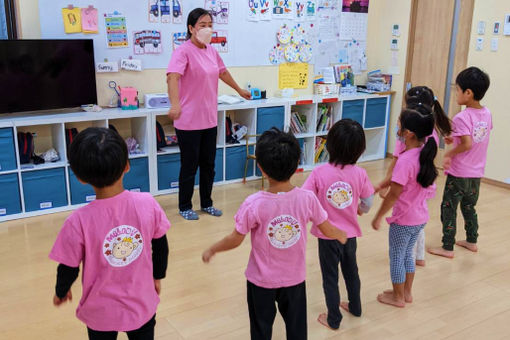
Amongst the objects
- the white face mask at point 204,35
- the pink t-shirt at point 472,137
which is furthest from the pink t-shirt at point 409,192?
the white face mask at point 204,35

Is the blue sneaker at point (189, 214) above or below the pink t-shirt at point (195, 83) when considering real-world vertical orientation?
below

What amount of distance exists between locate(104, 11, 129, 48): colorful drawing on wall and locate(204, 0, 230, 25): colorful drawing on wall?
0.81m

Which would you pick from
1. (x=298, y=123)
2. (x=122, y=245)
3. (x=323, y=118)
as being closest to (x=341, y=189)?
(x=122, y=245)

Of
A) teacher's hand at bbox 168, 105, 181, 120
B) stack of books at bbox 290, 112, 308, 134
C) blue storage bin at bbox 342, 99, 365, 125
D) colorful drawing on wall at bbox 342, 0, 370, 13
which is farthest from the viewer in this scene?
colorful drawing on wall at bbox 342, 0, 370, 13

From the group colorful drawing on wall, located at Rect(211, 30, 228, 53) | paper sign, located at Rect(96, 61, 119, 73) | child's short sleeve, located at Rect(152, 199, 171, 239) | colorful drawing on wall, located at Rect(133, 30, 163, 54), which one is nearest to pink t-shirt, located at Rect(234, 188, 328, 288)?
child's short sleeve, located at Rect(152, 199, 171, 239)

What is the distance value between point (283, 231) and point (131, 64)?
118 inches

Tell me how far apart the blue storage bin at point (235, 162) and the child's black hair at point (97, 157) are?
3248 millimetres

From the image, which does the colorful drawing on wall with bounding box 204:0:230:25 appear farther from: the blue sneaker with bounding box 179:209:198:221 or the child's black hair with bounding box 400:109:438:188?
the child's black hair with bounding box 400:109:438:188

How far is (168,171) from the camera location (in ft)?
14.6

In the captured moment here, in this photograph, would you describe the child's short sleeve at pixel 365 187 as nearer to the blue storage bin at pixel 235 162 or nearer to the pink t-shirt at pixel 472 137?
the pink t-shirt at pixel 472 137

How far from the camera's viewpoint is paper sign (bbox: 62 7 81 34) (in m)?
3.96

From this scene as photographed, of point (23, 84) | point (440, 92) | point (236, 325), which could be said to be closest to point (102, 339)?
point (236, 325)

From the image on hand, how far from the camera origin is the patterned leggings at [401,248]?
2.60m

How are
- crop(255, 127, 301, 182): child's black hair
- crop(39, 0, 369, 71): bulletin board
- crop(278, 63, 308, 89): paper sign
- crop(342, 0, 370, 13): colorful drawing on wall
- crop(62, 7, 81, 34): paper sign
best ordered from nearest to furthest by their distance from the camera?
crop(255, 127, 301, 182): child's black hair, crop(62, 7, 81, 34): paper sign, crop(39, 0, 369, 71): bulletin board, crop(278, 63, 308, 89): paper sign, crop(342, 0, 370, 13): colorful drawing on wall
